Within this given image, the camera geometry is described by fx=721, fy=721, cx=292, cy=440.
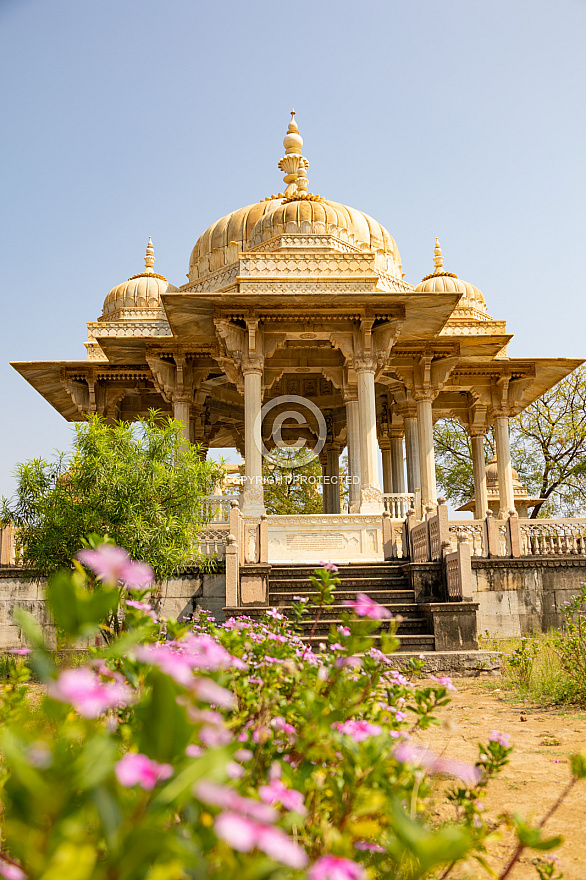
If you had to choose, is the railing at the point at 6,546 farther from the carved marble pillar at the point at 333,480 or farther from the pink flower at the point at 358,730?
the pink flower at the point at 358,730

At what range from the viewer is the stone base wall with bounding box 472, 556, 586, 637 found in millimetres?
11578

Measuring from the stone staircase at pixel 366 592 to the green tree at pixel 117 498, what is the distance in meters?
1.74

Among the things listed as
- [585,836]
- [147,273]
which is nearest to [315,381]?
[147,273]

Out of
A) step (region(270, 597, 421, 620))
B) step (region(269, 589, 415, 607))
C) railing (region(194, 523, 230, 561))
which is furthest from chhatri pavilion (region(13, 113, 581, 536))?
step (region(270, 597, 421, 620))

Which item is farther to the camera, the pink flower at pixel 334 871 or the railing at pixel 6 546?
the railing at pixel 6 546

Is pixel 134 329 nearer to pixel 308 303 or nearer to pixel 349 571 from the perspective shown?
pixel 308 303

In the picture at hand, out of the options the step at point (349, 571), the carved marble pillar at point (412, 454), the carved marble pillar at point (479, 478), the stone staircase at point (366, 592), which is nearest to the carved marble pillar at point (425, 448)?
the carved marble pillar at point (412, 454)

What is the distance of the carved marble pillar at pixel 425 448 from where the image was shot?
15711 mm

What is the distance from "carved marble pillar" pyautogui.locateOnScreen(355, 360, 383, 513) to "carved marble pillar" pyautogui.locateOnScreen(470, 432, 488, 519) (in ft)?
17.5

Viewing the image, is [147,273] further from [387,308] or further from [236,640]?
[236,640]

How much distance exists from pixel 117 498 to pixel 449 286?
12629mm

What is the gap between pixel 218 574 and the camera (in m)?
11.3

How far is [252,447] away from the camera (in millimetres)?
12820

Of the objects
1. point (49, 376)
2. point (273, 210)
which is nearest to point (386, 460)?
point (273, 210)
